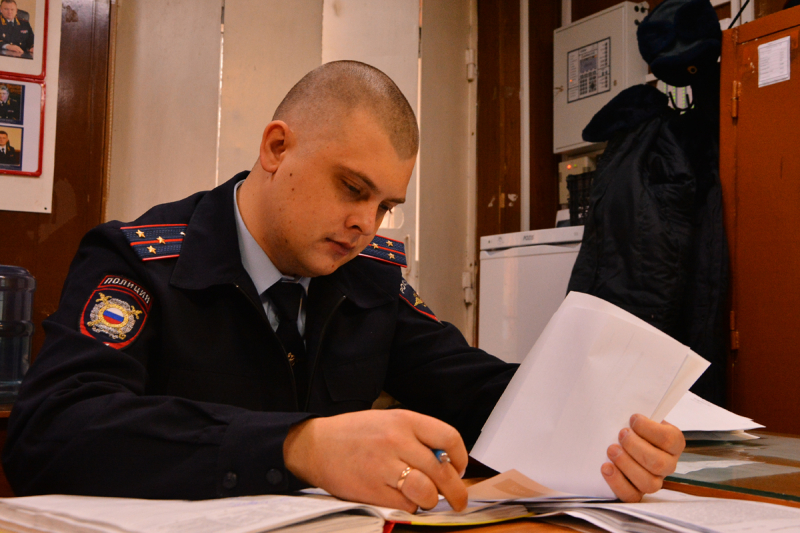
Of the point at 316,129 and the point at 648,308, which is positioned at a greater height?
the point at 316,129

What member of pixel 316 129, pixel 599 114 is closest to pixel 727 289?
pixel 599 114

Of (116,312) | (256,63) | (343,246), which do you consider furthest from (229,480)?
(256,63)

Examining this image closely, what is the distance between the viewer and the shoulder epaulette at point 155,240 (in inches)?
35.7

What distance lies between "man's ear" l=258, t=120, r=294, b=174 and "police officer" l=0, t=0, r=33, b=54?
2024 mm

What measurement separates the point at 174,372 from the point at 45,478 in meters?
0.29

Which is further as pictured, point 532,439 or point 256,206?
point 256,206

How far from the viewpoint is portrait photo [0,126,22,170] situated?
8.07 ft

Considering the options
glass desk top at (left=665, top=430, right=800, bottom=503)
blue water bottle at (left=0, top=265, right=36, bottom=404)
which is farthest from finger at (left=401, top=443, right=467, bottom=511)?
blue water bottle at (left=0, top=265, right=36, bottom=404)

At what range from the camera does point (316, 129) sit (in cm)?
96

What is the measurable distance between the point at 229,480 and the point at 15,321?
206cm

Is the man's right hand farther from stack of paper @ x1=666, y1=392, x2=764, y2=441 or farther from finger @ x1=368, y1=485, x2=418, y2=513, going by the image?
stack of paper @ x1=666, y1=392, x2=764, y2=441

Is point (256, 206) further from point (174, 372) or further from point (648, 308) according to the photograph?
point (648, 308)

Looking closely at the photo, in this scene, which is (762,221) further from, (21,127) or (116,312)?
(21,127)

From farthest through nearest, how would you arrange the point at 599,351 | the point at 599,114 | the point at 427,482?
1. the point at 599,114
2. the point at 599,351
3. the point at 427,482
